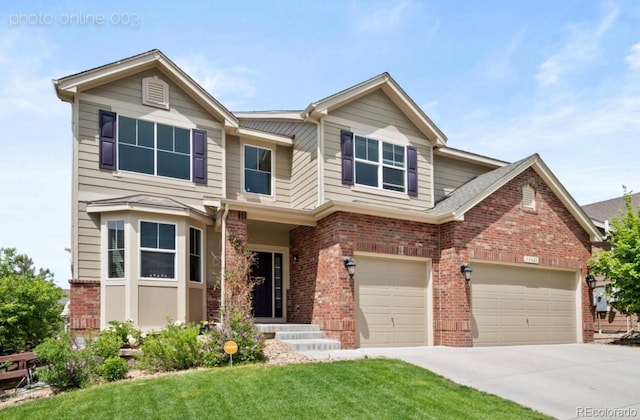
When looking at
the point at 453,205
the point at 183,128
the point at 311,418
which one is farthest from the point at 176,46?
the point at 311,418

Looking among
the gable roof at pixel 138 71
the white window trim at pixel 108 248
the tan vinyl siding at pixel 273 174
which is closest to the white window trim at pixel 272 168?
the tan vinyl siding at pixel 273 174

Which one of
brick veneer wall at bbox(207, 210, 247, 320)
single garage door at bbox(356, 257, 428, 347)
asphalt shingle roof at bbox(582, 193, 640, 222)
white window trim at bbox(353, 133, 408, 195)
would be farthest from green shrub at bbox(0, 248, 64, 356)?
asphalt shingle roof at bbox(582, 193, 640, 222)

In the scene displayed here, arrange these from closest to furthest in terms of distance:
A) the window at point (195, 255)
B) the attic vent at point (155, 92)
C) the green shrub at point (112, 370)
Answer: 1. the green shrub at point (112, 370)
2. the window at point (195, 255)
3. the attic vent at point (155, 92)

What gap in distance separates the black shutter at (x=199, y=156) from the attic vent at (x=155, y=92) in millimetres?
1108

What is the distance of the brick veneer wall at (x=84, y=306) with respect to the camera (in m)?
12.2

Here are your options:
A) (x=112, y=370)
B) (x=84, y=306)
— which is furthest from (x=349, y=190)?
(x=112, y=370)

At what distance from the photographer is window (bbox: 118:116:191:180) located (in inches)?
530

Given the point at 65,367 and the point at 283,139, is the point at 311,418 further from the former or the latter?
the point at 283,139

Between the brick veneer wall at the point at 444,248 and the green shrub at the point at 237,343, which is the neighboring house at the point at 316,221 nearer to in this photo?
the brick veneer wall at the point at 444,248

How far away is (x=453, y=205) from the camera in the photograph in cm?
1455

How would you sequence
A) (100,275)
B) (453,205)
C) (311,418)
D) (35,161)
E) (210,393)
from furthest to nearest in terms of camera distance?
(35,161) < (453,205) < (100,275) < (210,393) < (311,418)

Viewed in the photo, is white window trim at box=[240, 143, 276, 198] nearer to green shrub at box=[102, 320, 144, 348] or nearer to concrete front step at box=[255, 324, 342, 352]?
concrete front step at box=[255, 324, 342, 352]

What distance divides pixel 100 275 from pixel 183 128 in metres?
4.49

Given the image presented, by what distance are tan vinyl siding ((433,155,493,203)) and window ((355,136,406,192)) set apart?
1988mm
